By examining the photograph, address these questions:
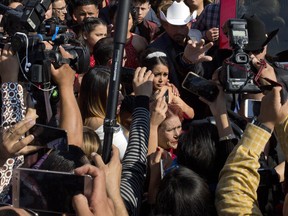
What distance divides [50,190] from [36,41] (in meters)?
1.25

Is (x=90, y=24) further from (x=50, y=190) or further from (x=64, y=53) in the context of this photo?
(x=50, y=190)

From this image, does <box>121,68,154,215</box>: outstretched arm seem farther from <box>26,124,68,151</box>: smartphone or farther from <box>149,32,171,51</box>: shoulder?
<box>149,32,171,51</box>: shoulder

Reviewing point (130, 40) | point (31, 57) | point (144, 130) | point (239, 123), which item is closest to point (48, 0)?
point (31, 57)

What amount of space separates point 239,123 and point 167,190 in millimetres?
935

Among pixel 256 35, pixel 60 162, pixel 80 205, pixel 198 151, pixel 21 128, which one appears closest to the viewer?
pixel 80 205

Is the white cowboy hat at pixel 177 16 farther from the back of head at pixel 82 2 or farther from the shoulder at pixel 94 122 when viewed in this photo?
the shoulder at pixel 94 122

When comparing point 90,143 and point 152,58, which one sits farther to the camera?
point 152,58

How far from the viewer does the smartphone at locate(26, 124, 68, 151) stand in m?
2.83

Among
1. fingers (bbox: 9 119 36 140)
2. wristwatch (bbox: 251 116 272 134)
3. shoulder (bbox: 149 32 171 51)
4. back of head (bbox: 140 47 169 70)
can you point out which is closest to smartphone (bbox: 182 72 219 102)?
wristwatch (bbox: 251 116 272 134)

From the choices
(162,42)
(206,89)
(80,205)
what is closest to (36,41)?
(206,89)

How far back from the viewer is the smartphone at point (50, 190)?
2.18m

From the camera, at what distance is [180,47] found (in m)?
5.66

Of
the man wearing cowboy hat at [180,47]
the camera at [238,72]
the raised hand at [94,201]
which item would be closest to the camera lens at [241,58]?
the camera at [238,72]

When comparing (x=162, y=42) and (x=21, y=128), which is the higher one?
(x=21, y=128)
